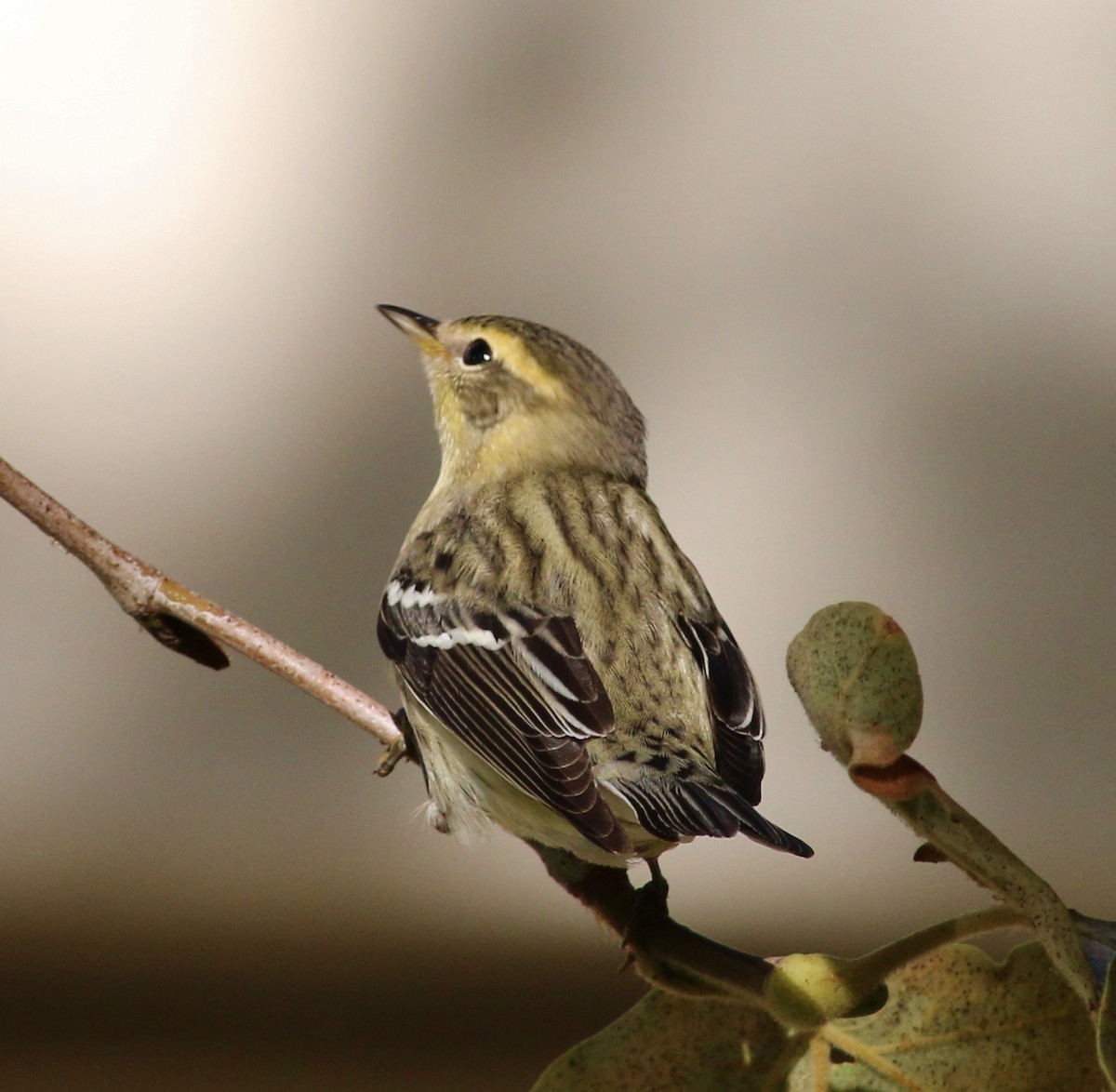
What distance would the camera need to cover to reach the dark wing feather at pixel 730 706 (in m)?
1.29

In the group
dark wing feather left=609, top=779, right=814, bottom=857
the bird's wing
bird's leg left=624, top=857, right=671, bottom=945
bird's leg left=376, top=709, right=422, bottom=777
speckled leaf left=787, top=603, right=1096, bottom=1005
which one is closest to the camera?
speckled leaf left=787, top=603, right=1096, bottom=1005

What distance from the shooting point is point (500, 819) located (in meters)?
1.44

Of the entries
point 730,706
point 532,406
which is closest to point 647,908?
point 730,706

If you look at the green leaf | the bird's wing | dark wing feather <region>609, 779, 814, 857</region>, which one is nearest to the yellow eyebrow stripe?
the bird's wing

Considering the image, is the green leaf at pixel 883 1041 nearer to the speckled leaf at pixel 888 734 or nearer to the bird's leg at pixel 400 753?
the speckled leaf at pixel 888 734

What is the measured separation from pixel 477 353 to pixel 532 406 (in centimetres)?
10

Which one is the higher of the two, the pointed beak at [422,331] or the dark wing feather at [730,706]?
the pointed beak at [422,331]

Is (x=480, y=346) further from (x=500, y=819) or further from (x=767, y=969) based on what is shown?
(x=767, y=969)

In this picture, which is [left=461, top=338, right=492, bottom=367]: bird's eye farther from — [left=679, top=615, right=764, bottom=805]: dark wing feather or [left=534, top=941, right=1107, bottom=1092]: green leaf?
[left=534, top=941, right=1107, bottom=1092]: green leaf

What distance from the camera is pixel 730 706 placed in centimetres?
138

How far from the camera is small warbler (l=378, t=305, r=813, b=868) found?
1.26 meters

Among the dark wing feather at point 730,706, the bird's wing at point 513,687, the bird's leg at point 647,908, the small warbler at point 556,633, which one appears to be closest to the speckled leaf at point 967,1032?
the bird's leg at point 647,908

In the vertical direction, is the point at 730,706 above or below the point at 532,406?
below

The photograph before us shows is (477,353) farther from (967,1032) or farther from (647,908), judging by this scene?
(967,1032)
